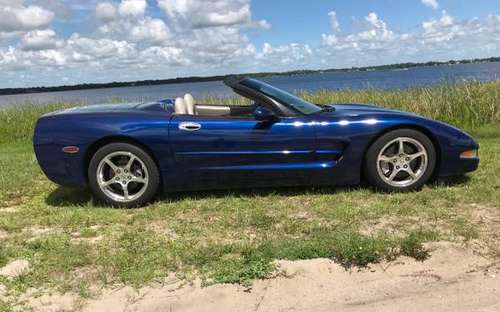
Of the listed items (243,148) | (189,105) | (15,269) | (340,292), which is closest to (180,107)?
(189,105)

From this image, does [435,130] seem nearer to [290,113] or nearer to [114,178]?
[290,113]

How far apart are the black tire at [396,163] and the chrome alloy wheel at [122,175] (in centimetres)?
218

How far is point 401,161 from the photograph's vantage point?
5.21m

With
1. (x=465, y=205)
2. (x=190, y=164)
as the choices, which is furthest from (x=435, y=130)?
(x=190, y=164)

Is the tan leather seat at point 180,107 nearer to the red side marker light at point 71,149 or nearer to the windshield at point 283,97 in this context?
the windshield at point 283,97

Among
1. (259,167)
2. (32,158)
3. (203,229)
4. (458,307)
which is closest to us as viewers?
(458,307)

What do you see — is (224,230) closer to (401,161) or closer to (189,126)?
(189,126)

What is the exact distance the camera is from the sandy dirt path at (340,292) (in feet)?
9.85

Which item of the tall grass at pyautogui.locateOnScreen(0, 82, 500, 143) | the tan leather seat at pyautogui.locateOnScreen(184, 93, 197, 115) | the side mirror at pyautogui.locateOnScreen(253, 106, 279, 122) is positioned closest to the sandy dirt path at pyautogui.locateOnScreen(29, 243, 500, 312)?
the side mirror at pyautogui.locateOnScreen(253, 106, 279, 122)

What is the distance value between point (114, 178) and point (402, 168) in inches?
110

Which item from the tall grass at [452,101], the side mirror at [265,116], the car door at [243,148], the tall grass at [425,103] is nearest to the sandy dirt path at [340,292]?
the car door at [243,148]

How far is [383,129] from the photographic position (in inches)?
202

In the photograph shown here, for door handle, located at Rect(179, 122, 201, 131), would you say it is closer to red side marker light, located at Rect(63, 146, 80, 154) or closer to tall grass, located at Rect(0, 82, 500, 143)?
red side marker light, located at Rect(63, 146, 80, 154)

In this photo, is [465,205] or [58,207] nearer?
[465,205]
